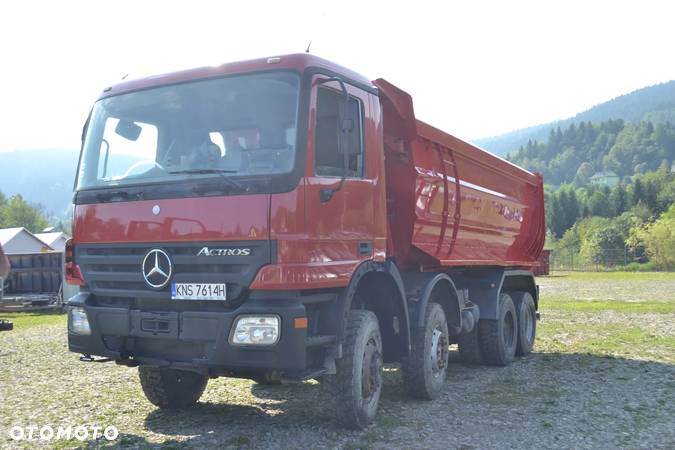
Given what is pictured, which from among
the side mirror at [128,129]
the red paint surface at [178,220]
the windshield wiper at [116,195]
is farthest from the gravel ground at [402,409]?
the side mirror at [128,129]

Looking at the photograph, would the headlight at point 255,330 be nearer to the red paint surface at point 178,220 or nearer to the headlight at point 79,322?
the red paint surface at point 178,220

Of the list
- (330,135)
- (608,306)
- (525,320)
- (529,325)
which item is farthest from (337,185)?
(608,306)

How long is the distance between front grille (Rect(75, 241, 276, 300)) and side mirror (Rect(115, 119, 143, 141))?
3.25ft

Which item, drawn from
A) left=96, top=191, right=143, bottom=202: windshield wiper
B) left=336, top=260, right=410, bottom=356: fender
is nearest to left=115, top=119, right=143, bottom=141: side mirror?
left=96, top=191, right=143, bottom=202: windshield wiper

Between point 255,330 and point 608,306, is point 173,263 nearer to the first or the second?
point 255,330

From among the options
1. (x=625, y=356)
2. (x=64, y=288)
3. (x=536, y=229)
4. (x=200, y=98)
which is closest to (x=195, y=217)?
(x=200, y=98)

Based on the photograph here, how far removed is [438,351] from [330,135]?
10.8ft

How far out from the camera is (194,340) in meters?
4.89

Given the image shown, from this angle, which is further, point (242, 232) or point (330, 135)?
point (330, 135)

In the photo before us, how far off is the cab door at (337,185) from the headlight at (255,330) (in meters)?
0.62

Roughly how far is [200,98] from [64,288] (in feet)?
63.5

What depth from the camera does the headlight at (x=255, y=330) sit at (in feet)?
15.6

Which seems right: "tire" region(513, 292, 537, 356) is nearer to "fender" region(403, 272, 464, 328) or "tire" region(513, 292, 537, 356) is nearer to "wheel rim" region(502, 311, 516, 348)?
"wheel rim" region(502, 311, 516, 348)

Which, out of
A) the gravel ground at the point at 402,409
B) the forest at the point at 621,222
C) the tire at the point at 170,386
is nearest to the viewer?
the gravel ground at the point at 402,409
